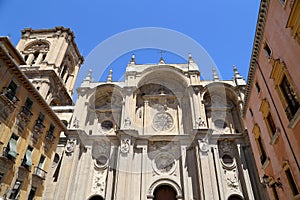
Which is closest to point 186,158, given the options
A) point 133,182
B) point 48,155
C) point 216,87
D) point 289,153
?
point 133,182

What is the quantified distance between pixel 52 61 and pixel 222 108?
2529cm

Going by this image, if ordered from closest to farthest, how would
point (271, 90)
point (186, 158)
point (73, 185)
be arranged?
point (271, 90)
point (73, 185)
point (186, 158)

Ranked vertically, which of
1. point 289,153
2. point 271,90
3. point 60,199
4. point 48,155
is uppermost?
point 271,90

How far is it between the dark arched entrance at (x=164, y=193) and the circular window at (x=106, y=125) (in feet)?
29.7

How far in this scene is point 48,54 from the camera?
1265 inches

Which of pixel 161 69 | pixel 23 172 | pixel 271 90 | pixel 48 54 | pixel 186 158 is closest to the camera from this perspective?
pixel 271 90

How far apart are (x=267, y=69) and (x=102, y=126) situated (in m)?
18.8

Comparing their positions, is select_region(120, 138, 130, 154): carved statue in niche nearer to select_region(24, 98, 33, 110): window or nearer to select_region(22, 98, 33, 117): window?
select_region(22, 98, 33, 117): window

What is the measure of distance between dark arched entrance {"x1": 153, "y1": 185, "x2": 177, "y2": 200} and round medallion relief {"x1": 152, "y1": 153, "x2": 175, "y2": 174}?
1.51 m

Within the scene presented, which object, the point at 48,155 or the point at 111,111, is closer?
the point at 48,155

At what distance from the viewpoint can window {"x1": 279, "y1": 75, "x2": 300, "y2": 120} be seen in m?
9.82

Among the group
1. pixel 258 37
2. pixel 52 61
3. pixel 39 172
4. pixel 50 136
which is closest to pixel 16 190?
pixel 39 172

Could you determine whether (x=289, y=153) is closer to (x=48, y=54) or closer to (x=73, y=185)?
(x=73, y=185)

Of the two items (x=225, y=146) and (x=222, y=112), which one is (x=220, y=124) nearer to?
(x=222, y=112)
